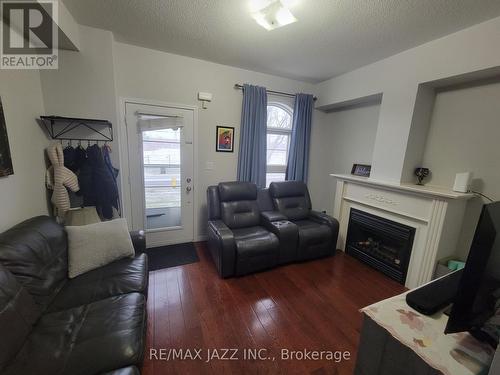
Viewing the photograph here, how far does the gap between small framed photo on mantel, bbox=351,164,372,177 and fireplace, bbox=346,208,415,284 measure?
63 cm

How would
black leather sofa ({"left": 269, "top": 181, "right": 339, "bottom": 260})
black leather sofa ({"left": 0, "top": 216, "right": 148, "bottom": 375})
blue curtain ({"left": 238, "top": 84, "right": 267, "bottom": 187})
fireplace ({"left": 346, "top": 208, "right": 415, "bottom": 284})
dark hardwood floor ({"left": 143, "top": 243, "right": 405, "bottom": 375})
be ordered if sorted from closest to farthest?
1. black leather sofa ({"left": 0, "top": 216, "right": 148, "bottom": 375})
2. dark hardwood floor ({"left": 143, "top": 243, "right": 405, "bottom": 375})
3. fireplace ({"left": 346, "top": 208, "right": 415, "bottom": 284})
4. black leather sofa ({"left": 269, "top": 181, "right": 339, "bottom": 260})
5. blue curtain ({"left": 238, "top": 84, "right": 267, "bottom": 187})

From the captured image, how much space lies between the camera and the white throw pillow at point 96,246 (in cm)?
167

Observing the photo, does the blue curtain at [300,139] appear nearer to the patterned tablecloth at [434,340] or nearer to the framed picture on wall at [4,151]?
the patterned tablecloth at [434,340]

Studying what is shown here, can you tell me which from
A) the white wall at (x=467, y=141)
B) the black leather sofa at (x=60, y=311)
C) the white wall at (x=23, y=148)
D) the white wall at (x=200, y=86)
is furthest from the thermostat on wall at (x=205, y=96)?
the white wall at (x=467, y=141)

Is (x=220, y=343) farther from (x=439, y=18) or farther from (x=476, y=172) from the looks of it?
(x=439, y=18)

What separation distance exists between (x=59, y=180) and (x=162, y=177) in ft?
3.57

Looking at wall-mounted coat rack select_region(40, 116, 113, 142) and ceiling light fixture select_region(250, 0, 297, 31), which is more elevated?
ceiling light fixture select_region(250, 0, 297, 31)

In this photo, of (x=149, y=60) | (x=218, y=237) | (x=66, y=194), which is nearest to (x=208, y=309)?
(x=218, y=237)

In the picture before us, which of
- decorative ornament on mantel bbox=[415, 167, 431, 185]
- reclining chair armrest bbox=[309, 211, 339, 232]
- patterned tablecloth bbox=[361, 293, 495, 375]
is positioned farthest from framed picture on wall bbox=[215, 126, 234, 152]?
patterned tablecloth bbox=[361, 293, 495, 375]

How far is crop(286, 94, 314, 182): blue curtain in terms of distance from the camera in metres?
3.53

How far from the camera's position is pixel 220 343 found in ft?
5.24

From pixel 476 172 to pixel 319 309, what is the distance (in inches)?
→ 82.9

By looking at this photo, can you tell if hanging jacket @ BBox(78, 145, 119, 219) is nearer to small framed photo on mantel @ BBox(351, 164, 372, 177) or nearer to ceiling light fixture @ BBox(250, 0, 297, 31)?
ceiling light fixture @ BBox(250, 0, 297, 31)

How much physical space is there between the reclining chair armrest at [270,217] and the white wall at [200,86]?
0.83 meters
